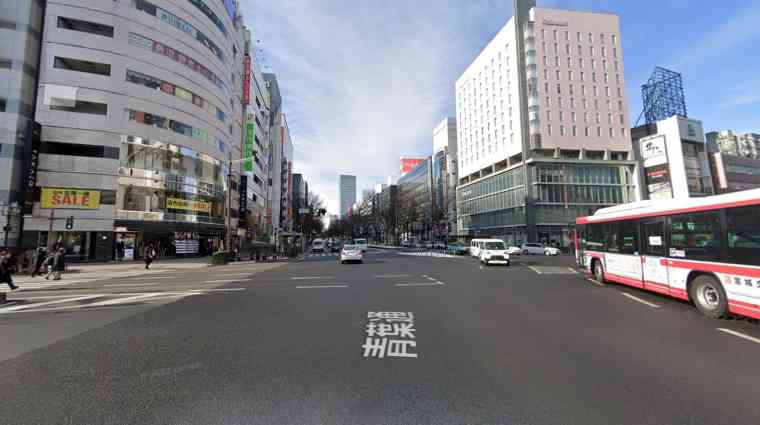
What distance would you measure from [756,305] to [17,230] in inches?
1603

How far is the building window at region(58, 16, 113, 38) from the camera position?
28719 millimetres

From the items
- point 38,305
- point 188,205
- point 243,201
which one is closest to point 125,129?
point 188,205

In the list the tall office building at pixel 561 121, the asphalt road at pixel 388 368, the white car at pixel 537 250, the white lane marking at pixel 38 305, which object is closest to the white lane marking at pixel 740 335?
the asphalt road at pixel 388 368

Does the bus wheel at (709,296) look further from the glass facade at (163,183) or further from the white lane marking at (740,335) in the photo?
the glass facade at (163,183)

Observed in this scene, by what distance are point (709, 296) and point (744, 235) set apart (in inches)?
68.7

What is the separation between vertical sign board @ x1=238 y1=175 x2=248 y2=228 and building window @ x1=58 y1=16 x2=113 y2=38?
2031cm

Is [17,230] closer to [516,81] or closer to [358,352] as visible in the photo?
[358,352]

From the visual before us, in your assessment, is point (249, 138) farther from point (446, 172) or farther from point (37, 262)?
point (446, 172)

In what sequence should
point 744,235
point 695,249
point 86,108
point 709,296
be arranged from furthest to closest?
point 86,108
point 695,249
point 709,296
point 744,235

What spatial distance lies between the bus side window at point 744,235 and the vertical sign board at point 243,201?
45707 mm

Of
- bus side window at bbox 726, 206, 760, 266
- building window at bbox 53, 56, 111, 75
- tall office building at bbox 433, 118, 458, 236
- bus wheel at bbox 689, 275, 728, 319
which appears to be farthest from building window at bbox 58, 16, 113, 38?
tall office building at bbox 433, 118, 458, 236

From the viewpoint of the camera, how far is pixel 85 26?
2934 centimetres

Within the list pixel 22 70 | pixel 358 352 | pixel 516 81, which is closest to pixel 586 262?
pixel 358 352

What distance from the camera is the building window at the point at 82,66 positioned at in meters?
28.3
